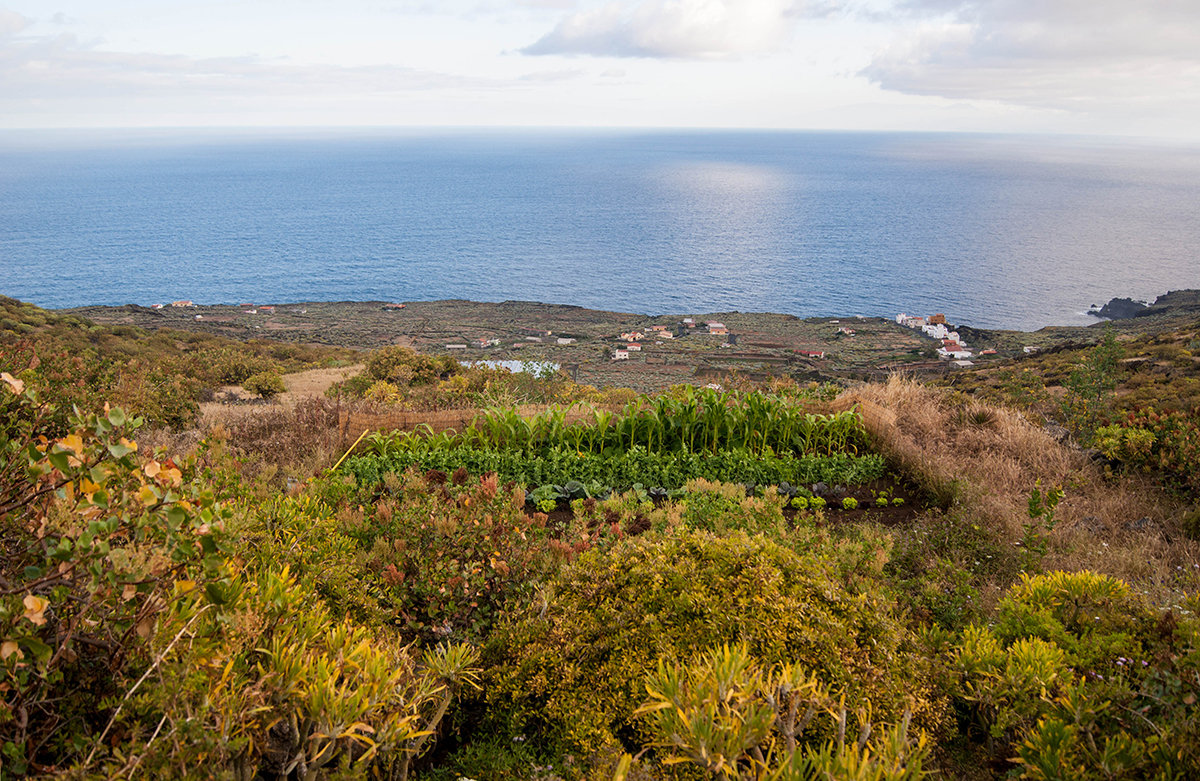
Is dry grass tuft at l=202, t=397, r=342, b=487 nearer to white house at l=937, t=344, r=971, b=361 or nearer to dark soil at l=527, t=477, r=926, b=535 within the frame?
dark soil at l=527, t=477, r=926, b=535

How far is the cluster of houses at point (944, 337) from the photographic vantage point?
138 ft

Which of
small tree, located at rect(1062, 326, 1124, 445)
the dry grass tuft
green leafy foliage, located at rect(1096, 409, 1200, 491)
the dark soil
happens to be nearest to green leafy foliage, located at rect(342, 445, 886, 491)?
the dark soil

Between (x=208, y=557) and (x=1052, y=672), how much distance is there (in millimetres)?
2985

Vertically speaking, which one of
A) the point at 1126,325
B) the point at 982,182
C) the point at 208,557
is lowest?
the point at 1126,325

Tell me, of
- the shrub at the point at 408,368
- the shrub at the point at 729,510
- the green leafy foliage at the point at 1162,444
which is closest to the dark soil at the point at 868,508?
the shrub at the point at 729,510

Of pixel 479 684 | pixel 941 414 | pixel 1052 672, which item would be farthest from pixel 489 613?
pixel 941 414

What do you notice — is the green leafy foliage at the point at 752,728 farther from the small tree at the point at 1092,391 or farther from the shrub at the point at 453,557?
the small tree at the point at 1092,391

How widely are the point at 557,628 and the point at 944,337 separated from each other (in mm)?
51571

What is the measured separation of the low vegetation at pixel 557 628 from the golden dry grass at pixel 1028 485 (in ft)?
0.16

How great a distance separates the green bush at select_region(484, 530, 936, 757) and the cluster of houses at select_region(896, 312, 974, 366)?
42.4m

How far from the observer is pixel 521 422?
6.98m

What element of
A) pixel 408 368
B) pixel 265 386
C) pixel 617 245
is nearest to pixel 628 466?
pixel 408 368

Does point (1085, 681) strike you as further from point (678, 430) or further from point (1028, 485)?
point (678, 430)

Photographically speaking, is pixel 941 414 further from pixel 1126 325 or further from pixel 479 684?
pixel 1126 325
